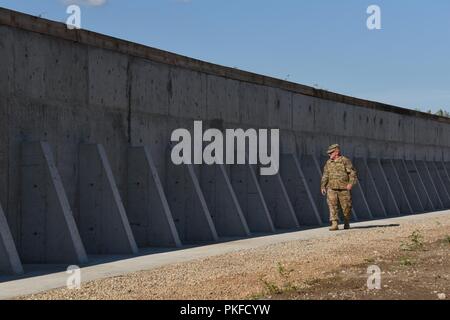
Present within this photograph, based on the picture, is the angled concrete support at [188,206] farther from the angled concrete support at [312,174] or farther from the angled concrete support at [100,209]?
the angled concrete support at [312,174]

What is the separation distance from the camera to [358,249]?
13.9m

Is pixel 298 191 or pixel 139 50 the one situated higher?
pixel 139 50

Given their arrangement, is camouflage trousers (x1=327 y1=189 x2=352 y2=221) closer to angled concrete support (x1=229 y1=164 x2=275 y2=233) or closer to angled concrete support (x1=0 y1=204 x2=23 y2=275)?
angled concrete support (x1=229 y1=164 x2=275 y2=233)

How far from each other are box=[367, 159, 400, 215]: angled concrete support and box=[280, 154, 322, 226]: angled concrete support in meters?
6.93

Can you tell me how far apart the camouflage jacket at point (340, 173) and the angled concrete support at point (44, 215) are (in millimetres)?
8335

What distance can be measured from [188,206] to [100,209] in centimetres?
313

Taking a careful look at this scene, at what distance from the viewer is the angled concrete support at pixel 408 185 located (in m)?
31.5

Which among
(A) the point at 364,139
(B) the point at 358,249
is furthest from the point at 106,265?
(A) the point at 364,139

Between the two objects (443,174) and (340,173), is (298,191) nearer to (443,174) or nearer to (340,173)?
(340,173)

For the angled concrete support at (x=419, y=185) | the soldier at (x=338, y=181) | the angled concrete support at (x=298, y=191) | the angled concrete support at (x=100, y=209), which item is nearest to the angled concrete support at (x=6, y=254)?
the angled concrete support at (x=100, y=209)

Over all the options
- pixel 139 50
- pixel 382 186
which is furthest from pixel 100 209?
pixel 382 186

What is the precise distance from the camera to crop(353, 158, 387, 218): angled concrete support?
27.3 metres

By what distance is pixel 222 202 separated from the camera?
17.9 m
